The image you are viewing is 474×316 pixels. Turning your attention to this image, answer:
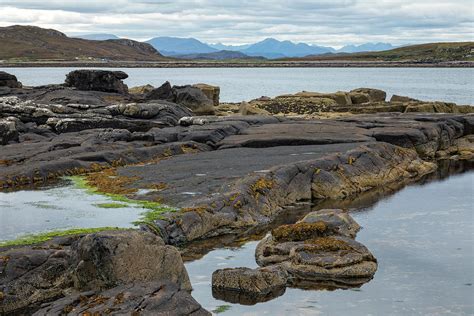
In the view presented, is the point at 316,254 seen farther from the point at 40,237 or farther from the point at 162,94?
the point at 162,94

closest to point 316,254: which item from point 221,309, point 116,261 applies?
point 221,309

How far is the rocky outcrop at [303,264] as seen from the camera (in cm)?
1958

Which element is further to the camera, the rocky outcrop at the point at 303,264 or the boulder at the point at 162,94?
the boulder at the point at 162,94

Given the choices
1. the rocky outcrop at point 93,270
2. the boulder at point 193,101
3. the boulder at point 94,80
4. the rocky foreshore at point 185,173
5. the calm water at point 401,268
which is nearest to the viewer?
the rocky outcrop at point 93,270

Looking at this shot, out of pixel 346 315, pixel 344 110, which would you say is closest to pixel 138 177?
pixel 346 315

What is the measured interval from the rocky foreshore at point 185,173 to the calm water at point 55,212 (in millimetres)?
1328

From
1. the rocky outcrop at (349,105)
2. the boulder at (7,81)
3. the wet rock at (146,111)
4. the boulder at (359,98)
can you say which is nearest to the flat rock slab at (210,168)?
the wet rock at (146,111)

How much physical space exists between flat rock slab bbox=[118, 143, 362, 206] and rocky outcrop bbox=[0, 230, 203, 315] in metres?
8.18

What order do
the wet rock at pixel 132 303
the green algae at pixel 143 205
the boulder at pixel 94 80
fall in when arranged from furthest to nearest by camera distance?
1. the boulder at pixel 94 80
2. the green algae at pixel 143 205
3. the wet rock at pixel 132 303

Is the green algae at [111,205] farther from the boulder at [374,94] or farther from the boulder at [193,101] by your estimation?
the boulder at [374,94]

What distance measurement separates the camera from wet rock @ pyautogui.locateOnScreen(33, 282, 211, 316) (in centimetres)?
1547

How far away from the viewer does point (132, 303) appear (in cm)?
1573

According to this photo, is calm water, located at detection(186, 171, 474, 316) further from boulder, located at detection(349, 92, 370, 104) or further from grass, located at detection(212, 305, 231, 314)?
boulder, located at detection(349, 92, 370, 104)

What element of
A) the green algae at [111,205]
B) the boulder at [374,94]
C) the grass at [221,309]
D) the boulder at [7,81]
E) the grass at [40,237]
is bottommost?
the boulder at [374,94]
